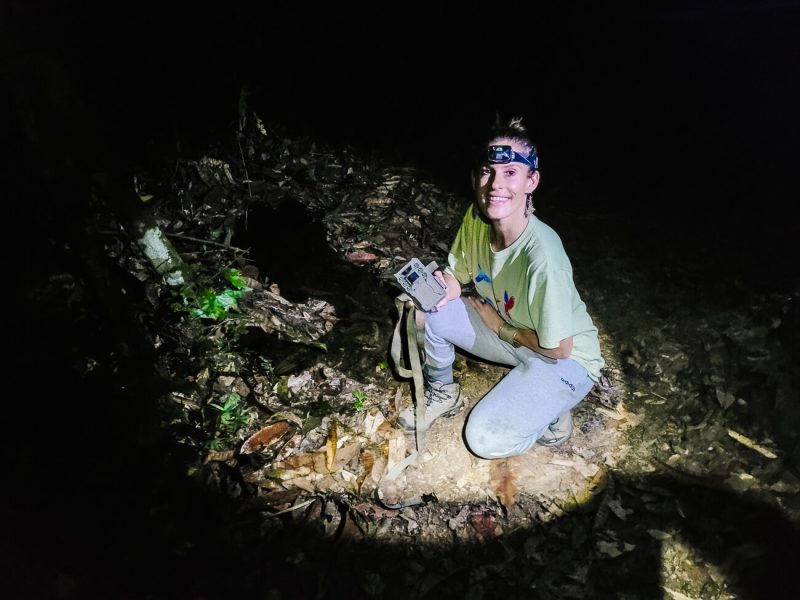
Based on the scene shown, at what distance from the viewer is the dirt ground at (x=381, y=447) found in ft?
8.58

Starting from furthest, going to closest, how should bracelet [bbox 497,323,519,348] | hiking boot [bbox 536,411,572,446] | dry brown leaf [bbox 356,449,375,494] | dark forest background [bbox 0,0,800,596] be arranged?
hiking boot [bbox 536,411,572,446] < dry brown leaf [bbox 356,449,375,494] < bracelet [bbox 497,323,519,348] < dark forest background [bbox 0,0,800,596]

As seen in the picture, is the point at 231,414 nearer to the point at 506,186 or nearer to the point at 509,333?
the point at 509,333

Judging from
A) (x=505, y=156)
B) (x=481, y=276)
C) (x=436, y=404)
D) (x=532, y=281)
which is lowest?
(x=436, y=404)

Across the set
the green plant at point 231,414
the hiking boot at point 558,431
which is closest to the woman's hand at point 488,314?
the hiking boot at point 558,431

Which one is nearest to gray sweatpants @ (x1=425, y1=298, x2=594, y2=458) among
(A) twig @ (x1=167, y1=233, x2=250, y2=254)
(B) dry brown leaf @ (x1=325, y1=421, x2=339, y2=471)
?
(B) dry brown leaf @ (x1=325, y1=421, x2=339, y2=471)

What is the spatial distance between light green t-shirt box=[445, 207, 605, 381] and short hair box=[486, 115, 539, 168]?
17.2 inches

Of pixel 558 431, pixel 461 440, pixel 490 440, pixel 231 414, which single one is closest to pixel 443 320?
pixel 490 440

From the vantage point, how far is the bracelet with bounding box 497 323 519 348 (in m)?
3.16

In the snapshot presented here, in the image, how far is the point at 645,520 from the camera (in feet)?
10.00

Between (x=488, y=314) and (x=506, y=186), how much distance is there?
110 cm

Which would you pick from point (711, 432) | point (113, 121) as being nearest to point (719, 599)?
point (711, 432)

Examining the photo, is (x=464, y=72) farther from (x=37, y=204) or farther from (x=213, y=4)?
(x=37, y=204)

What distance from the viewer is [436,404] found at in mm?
3648

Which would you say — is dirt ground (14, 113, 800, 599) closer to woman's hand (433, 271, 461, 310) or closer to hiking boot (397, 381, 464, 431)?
hiking boot (397, 381, 464, 431)
